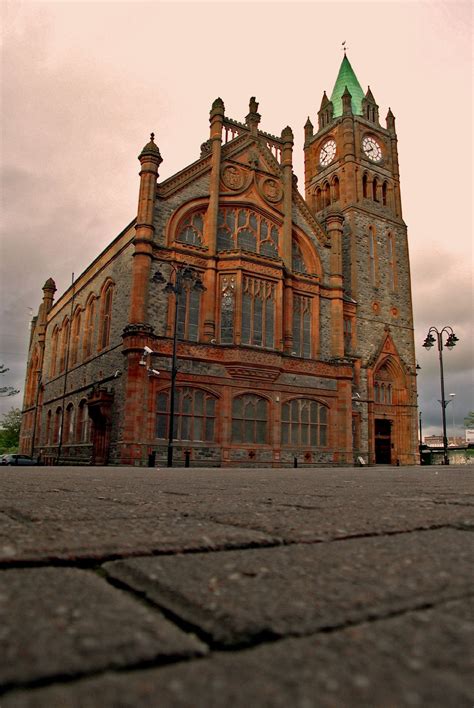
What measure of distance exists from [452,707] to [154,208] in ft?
87.6

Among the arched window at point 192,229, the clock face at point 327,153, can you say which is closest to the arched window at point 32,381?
the arched window at point 192,229

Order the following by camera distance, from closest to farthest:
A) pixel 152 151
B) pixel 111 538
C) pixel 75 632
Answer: pixel 75 632 → pixel 111 538 → pixel 152 151

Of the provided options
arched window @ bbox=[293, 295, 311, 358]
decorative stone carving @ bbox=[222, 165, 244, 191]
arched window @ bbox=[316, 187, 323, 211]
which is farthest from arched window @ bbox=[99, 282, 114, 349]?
arched window @ bbox=[316, 187, 323, 211]

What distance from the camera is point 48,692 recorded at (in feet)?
2.14

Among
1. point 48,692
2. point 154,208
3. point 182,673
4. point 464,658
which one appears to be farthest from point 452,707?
point 154,208

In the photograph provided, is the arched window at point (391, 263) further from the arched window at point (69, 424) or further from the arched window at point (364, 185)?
the arched window at point (69, 424)

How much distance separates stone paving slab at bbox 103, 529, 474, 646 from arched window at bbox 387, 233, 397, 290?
35791 mm

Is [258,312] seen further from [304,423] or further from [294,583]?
[294,583]

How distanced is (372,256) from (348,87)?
1687 cm

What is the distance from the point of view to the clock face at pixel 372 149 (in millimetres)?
38906

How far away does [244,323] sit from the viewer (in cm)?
2655

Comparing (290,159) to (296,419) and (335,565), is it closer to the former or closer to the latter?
(296,419)

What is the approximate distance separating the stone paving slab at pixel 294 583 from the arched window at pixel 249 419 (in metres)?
23.8

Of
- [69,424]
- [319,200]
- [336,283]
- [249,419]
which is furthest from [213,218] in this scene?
[69,424]
